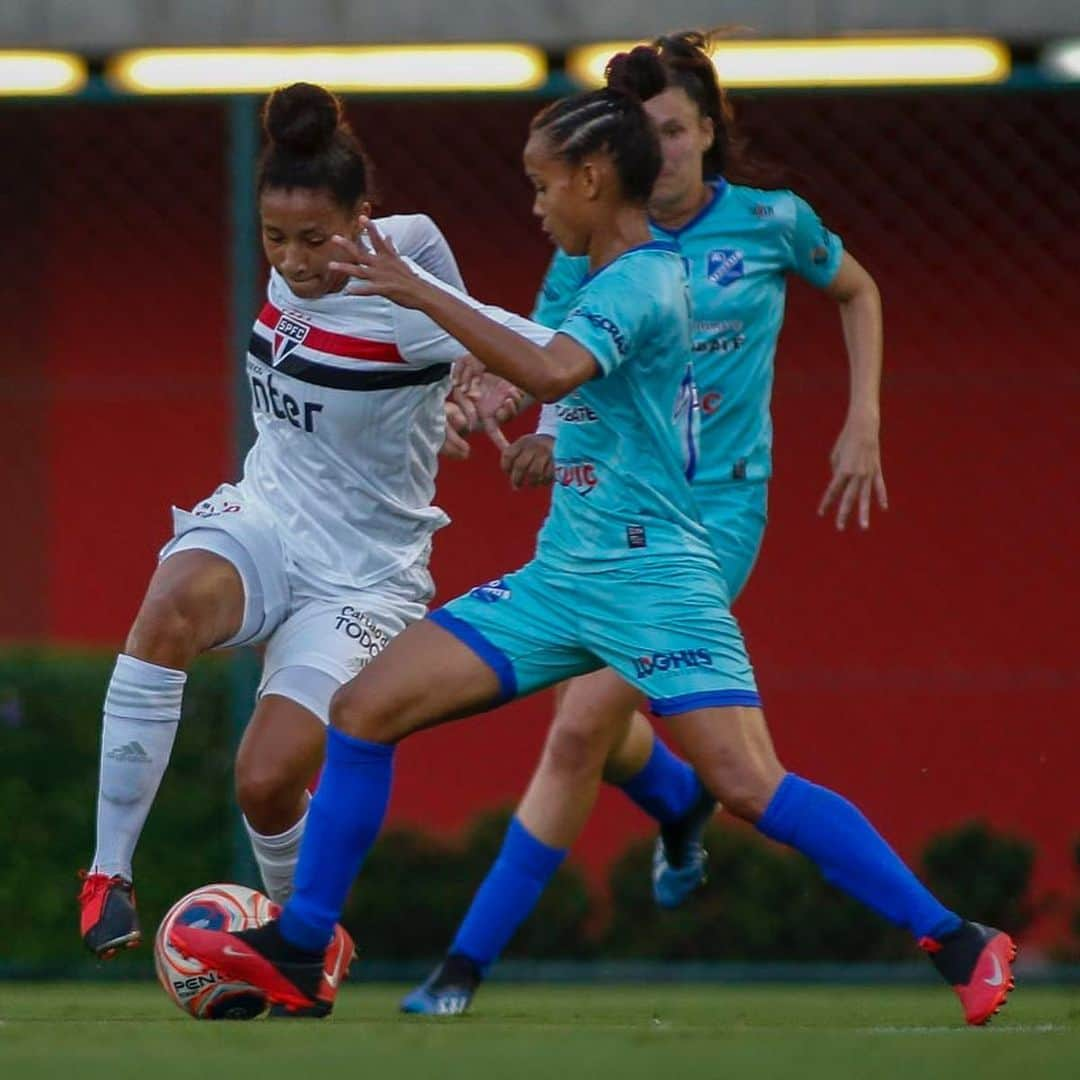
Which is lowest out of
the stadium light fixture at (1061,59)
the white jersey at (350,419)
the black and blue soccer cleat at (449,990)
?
the black and blue soccer cleat at (449,990)

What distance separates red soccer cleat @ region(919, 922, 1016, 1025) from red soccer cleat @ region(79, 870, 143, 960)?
1.46 m

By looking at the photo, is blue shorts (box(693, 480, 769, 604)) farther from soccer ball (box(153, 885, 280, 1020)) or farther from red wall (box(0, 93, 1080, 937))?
red wall (box(0, 93, 1080, 937))

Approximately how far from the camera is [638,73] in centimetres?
521

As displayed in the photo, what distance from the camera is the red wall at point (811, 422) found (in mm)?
9078

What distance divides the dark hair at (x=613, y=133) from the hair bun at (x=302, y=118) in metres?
0.51

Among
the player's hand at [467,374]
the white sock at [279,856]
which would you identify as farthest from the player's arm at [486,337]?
the white sock at [279,856]

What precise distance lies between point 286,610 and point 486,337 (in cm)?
105

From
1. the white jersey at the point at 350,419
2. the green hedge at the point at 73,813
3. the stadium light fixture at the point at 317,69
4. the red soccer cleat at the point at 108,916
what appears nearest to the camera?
the red soccer cleat at the point at 108,916

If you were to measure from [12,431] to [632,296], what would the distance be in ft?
18.3

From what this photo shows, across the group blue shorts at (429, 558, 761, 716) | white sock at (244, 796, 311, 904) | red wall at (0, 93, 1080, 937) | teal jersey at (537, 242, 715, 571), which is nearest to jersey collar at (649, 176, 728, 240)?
teal jersey at (537, 242, 715, 571)

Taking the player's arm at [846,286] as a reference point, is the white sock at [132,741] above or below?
below

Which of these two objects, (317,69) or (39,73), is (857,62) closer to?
(317,69)

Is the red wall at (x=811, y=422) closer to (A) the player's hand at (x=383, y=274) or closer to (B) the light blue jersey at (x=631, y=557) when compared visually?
(B) the light blue jersey at (x=631, y=557)

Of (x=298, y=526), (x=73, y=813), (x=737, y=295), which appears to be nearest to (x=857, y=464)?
(x=737, y=295)
